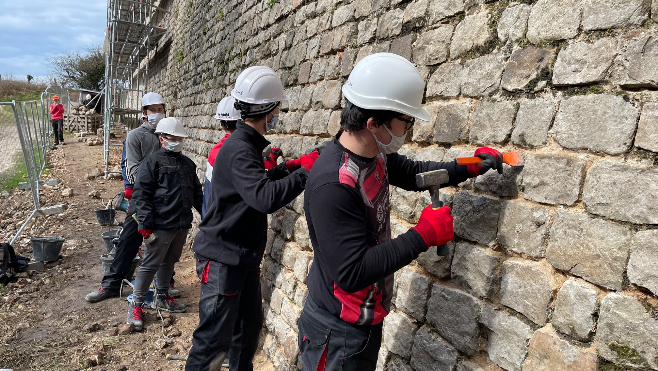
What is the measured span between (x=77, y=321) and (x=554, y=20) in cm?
502

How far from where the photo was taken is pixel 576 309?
164cm

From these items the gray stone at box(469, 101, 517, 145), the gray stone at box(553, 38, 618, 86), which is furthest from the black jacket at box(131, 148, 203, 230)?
the gray stone at box(553, 38, 618, 86)

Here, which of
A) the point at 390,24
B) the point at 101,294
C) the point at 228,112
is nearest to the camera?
the point at 390,24

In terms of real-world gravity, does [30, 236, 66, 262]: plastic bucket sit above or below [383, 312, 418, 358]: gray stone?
below

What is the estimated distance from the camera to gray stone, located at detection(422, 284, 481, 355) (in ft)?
6.69

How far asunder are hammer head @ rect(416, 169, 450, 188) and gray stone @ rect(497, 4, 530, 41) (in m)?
0.76

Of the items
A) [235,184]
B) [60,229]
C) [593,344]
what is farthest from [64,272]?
[593,344]

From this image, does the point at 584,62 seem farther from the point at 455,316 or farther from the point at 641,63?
the point at 455,316

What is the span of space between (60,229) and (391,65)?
7.98 meters

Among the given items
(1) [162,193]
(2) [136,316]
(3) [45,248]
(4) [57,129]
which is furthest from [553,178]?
(4) [57,129]

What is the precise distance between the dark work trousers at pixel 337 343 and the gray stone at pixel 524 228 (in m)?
0.72

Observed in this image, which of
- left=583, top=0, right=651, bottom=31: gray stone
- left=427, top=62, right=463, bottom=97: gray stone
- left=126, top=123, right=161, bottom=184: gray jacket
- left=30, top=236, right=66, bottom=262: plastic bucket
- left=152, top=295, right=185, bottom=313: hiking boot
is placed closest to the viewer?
left=583, top=0, right=651, bottom=31: gray stone

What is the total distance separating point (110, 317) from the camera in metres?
4.67

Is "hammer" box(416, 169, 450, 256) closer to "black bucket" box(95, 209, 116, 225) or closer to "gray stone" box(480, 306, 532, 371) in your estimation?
"gray stone" box(480, 306, 532, 371)
